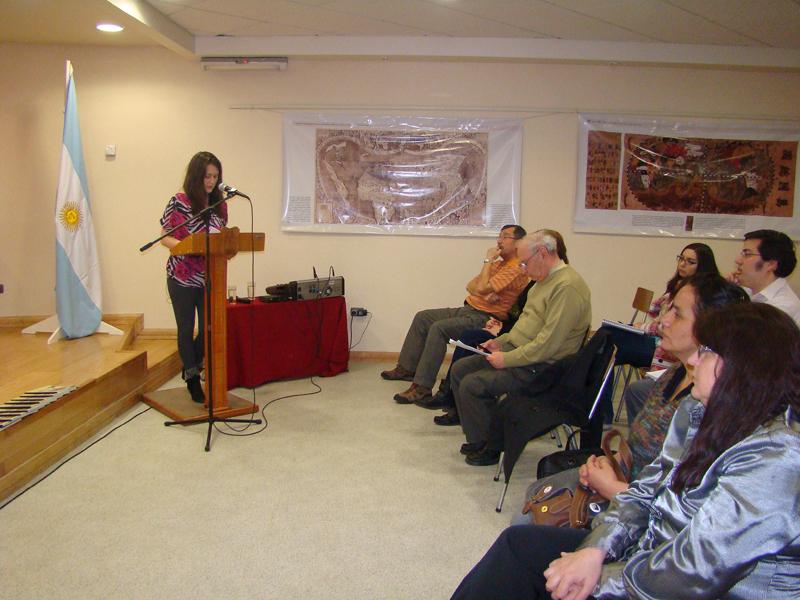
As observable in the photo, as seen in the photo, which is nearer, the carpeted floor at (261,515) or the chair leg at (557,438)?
the carpeted floor at (261,515)

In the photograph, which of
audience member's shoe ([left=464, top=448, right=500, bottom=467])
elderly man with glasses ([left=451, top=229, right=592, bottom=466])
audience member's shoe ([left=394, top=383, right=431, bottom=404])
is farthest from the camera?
audience member's shoe ([left=394, top=383, right=431, bottom=404])

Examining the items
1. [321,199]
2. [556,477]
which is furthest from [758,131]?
[556,477]

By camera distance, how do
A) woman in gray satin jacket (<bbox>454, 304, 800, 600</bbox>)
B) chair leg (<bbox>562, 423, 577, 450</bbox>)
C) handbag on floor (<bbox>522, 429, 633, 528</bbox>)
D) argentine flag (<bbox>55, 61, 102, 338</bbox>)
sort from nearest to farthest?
woman in gray satin jacket (<bbox>454, 304, 800, 600</bbox>), handbag on floor (<bbox>522, 429, 633, 528</bbox>), chair leg (<bbox>562, 423, 577, 450</bbox>), argentine flag (<bbox>55, 61, 102, 338</bbox>)

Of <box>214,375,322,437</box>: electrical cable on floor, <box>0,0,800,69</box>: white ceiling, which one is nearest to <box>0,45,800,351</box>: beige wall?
<box>0,0,800,69</box>: white ceiling

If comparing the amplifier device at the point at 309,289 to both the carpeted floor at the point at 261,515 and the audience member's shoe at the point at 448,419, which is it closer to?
the carpeted floor at the point at 261,515

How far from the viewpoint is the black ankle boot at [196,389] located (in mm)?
3889

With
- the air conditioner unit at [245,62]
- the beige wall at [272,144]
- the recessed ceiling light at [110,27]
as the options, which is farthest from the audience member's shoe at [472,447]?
the recessed ceiling light at [110,27]

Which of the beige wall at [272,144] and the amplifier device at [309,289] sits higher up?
the beige wall at [272,144]

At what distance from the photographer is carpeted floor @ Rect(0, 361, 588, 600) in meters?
2.15

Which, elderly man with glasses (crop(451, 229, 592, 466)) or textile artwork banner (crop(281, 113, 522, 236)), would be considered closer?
elderly man with glasses (crop(451, 229, 592, 466))

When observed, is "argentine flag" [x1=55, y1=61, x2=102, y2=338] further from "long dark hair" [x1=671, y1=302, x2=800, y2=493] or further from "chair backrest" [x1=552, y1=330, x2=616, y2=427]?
"long dark hair" [x1=671, y1=302, x2=800, y2=493]

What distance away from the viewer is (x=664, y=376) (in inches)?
79.4

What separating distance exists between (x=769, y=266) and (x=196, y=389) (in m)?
3.30

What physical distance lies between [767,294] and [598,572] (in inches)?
96.0
